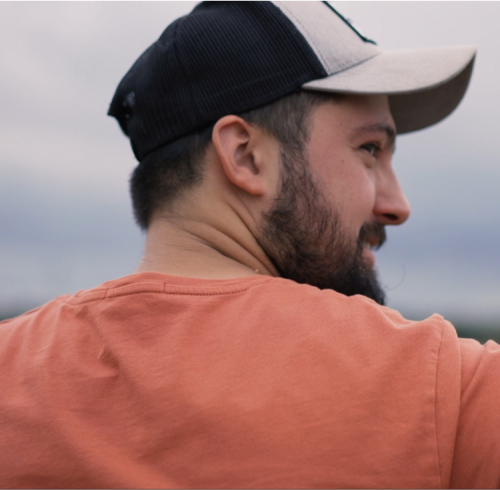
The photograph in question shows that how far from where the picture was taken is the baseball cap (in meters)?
1.42

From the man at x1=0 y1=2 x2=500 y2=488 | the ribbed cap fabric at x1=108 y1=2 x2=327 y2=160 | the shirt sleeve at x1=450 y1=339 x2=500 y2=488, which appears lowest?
the shirt sleeve at x1=450 y1=339 x2=500 y2=488

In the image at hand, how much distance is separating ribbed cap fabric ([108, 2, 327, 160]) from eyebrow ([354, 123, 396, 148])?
201 mm

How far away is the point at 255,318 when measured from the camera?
3.49ft

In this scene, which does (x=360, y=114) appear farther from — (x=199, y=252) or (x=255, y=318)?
(x=255, y=318)

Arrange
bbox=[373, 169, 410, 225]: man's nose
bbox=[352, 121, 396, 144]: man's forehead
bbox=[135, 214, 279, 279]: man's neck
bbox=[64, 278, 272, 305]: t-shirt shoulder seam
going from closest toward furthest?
bbox=[64, 278, 272, 305]: t-shirt shoulder seam
bbox=[135, 214, 279, 279]: man's neck
bbox=[352, 121, 396, 144]: man's forehead
bbox=[373, 169, 410, 225]: man's nose

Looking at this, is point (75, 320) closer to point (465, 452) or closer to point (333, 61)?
point (465, 452)

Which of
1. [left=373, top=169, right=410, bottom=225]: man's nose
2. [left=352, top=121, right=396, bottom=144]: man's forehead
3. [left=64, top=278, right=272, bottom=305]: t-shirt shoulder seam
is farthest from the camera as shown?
[left=373, top=169, right=410, bottom=225]: man's nose

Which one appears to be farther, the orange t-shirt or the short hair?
the short hair

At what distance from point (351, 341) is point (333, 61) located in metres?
0.85

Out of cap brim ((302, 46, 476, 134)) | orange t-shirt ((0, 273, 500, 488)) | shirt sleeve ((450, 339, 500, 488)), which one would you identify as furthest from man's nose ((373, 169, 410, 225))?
shirt sleeve ((450, 339, 500, 488))

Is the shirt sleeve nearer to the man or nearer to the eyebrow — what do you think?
the man

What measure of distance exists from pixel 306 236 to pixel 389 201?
1.12 feet

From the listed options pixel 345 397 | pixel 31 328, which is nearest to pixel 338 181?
pixel 345 397

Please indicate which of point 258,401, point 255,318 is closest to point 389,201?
point 255,318
